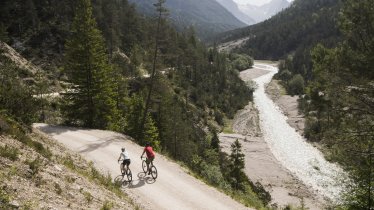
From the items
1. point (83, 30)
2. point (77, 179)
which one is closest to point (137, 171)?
point (77, 179)

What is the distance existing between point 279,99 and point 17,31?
85.1 m

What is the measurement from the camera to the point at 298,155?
7225 cm

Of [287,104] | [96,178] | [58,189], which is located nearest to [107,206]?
[58,189]

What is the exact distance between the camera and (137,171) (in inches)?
971

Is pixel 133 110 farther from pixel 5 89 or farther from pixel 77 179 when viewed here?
pixel 77 179

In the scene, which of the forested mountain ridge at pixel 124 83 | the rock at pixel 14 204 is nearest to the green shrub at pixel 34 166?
the rock at pixel 14 204

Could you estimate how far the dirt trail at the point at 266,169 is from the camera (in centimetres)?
5047

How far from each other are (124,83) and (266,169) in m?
27.2

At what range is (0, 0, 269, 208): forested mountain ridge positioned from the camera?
125 ft

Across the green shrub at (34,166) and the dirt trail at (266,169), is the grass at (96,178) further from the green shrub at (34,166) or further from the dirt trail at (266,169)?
the dirt trail at (266,169)

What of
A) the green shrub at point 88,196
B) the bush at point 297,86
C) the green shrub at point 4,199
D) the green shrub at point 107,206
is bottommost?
the bush at point 297,86

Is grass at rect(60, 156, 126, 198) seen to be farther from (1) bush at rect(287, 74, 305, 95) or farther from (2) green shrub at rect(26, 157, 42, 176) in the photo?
(1) bush at rect(287, 74, 305, 95)

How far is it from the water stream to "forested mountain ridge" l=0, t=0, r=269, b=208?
1012 centimetres

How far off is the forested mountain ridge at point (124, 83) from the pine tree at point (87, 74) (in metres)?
0.10
